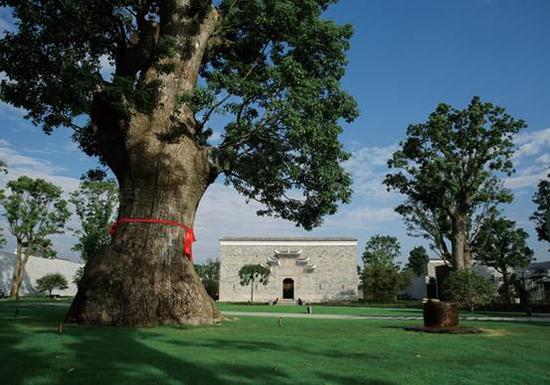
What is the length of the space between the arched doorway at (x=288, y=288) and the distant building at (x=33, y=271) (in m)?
22.7

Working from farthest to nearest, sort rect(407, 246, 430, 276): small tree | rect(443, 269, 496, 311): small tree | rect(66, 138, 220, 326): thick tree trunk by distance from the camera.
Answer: rect(407, 246, 430, 276): small tree → rect(443, 269, 496, 311): small tree → rect(66, 138, 220, 326): thick tree trunk

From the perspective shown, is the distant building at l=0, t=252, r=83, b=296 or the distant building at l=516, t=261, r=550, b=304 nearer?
the distant building at l=516, t=261, r=550, b=304

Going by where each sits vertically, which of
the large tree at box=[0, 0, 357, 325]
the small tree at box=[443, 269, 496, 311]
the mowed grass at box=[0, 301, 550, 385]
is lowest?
the mowed grass at box=[0, 301, 550, 385]

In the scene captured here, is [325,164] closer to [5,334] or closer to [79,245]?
[5,334]

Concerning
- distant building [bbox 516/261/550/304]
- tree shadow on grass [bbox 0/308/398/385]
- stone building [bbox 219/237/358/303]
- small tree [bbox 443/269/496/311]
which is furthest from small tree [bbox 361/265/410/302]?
tree shadow on grass [bbox 0/308/398/385]

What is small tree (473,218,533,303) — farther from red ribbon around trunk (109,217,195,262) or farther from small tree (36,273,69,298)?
small tree (36,273,69,298)

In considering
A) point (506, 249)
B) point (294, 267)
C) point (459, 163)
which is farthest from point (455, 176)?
point (294, 267)

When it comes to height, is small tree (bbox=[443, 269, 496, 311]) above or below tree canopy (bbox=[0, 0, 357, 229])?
below

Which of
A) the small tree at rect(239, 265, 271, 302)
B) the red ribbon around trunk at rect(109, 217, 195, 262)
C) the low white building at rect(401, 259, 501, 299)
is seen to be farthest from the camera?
the low white building at rect(401, 259, 501, 299)

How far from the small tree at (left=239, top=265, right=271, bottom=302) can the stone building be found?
132 centimetres

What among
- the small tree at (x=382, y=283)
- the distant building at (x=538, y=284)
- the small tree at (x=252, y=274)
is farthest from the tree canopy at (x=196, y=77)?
the small tree at (x=382, y=283)

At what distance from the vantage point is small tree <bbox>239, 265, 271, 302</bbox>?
44.8m

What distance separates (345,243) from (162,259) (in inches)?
1688

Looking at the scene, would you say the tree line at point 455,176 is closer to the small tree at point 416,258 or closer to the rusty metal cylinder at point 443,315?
the rusty metal cylinder at point 443,315
